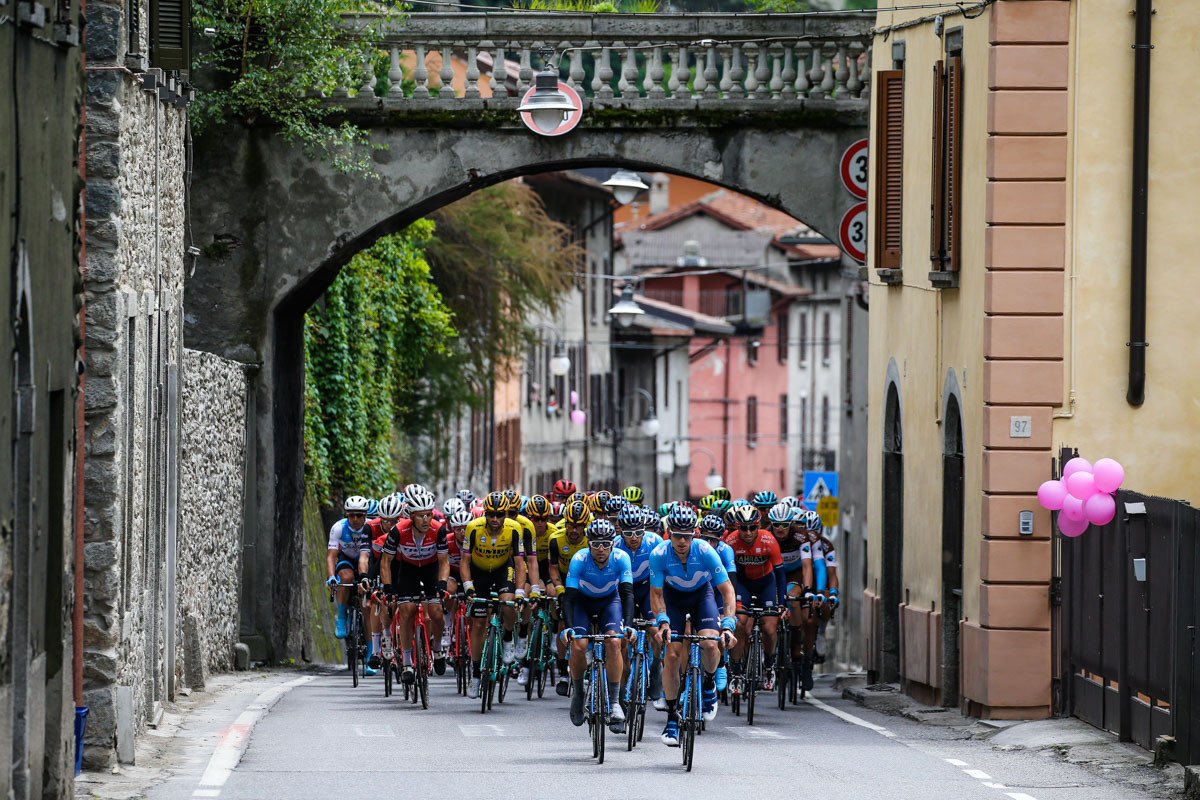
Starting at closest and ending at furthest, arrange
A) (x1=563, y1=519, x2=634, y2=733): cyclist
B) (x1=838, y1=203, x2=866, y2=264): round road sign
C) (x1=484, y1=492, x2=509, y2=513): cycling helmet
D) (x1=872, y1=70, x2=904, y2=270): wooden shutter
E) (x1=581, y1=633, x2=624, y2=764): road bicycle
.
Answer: (x1=581, y1=633, x2=624, y2=764): road bicycle → (x1=563, y1=519, x2=634, y2=733): cyclist → (x1=484, y1=492, x2=509, y2=513): cycling helmet → (x1=872, y1=70, x2=904, y2=270): wooden shutter → (x1=838, y1=203, x2=866, y2=264): round road sign

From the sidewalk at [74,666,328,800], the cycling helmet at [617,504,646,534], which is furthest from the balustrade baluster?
the cycling helmet at [617,504,646,534]

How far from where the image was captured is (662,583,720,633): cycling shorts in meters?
15.2

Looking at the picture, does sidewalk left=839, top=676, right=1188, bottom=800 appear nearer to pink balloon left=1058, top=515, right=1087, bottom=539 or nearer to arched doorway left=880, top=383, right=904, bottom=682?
pink balloon left=1058, top=515, right=1087, bottom=539

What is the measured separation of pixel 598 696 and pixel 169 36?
6050mm

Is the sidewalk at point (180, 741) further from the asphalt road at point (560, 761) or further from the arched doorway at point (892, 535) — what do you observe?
the arched doorway at point (892, 535)

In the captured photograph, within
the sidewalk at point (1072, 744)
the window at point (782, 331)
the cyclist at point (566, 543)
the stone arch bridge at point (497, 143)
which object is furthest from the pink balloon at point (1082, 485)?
the window at point (782, 331)

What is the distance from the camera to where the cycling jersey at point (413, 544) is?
19703 millimetres

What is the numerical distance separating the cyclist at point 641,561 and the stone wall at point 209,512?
3939 mm

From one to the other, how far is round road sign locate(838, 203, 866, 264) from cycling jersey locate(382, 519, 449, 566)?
687cm

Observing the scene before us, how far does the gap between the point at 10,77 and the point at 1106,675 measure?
9.46 meters

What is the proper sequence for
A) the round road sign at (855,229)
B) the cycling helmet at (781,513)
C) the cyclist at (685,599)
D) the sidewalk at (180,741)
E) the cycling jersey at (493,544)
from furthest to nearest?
1. the round road sign at (855,229)
2. the cycling helmet at (781,513)
3. the cycling jersey at (493,544)
4. the cyclist at (685,599)
5. the sidewalk at (180,741)

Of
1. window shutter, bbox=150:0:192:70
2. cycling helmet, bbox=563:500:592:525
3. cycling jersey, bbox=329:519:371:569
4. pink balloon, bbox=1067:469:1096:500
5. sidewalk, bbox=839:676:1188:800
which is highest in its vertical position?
window shutter, bbox=150:0:192:70

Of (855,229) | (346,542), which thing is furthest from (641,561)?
(855,229)

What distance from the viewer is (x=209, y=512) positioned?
2083cm
